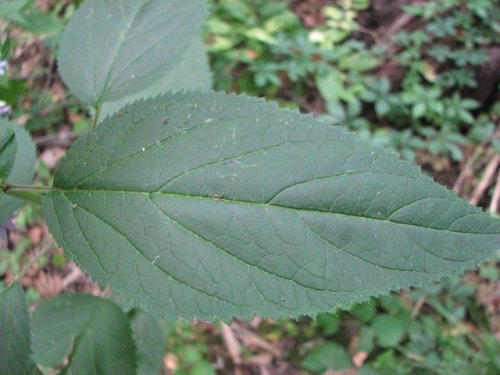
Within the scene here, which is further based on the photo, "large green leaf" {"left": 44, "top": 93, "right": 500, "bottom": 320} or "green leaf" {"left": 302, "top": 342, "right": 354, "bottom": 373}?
"green leaf" {"left": 302, "top": 342, "right": 354, "bottom": 373}

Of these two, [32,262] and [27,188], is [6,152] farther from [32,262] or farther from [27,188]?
[32,262]

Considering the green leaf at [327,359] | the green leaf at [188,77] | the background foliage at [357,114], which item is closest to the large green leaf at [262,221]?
the green leaf at [188,77]

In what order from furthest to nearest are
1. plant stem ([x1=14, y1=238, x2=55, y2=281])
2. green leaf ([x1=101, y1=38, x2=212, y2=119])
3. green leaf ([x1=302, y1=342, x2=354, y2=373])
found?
green leaf ([x1=302, y1=342, x2=354, y2=373])
green leaf ([x1=101, y1=38, x2=212, y2=119])
plant stem ([x1=14, y1=238, x2=55, y2=281])

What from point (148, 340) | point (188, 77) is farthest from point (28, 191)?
point (148, 340)

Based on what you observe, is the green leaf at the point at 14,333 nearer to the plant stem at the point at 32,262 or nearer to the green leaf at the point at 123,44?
the plant stem at the point at 32,262

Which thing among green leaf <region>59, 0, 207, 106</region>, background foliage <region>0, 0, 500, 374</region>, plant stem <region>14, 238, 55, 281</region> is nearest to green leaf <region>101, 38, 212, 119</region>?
green leaf <region>59, 0, 207, 106</region>

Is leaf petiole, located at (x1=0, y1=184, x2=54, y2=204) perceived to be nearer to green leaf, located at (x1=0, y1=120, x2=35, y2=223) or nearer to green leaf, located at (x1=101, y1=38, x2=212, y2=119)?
green leaf, located at (x1=0, y1=120, x2=35, y2=223)

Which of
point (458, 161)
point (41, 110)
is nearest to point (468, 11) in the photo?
point (458, 161)

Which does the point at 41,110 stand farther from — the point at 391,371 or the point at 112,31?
the point at 391,371
